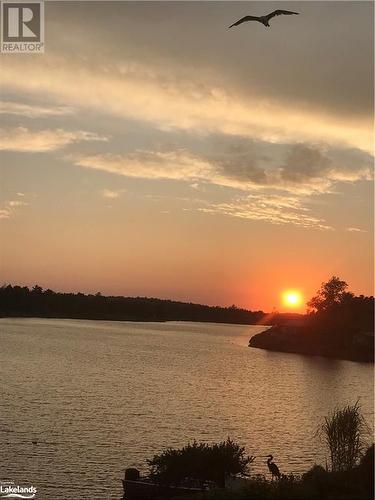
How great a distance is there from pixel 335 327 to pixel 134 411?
4865 inches

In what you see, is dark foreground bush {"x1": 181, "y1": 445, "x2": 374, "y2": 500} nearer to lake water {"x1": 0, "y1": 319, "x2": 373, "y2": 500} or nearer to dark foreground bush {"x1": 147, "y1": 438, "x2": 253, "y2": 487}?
dark foreground bush {"x1": 147, "y1": 438, "x2": 253, "y2": 487}

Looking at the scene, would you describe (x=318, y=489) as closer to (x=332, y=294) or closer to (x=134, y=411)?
(x=134, y=411)

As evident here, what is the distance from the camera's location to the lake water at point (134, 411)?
45.0 m

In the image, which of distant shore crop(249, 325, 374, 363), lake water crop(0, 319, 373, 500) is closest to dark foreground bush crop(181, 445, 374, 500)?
lake water crop(0, 319, 373, 500)

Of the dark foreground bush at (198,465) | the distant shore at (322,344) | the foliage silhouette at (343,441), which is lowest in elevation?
the distant shore at (322,344)

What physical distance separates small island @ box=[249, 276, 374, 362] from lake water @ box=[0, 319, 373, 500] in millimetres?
→ 41520

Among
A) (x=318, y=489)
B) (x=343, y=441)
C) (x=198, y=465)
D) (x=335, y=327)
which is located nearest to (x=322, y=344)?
(x=335, y=327)

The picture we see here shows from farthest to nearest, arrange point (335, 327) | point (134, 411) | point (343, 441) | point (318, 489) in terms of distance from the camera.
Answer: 1. point (335, 327)
2. point (134, 411)
3. point (343, 441)
4. point (318, 489)

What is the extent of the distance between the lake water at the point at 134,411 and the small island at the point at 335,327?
1635 inches

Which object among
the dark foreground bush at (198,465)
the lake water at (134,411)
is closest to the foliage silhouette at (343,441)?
the dark foreground bush at (198,465)

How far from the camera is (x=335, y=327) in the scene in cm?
18138

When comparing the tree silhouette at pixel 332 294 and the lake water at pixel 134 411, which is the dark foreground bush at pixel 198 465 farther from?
the tree silhouette at pixel 332 294

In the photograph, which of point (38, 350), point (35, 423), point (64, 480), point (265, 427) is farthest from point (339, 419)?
point (38, 350)

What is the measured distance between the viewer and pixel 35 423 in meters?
57.1
